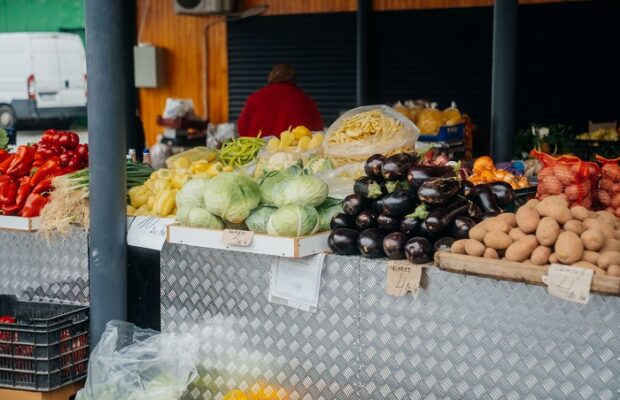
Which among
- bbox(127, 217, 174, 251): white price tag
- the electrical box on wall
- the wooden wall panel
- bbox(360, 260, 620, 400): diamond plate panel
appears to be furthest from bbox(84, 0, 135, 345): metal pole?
the electrical box on wall

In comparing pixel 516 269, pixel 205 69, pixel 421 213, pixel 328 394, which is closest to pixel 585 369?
pixel 516 269

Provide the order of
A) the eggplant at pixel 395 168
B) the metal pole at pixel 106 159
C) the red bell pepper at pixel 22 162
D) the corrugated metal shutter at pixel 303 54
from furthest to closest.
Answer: the corrugated metal shutter at pixel 303 54 → the red bell pepper at pixel 22 162 → the metal pole at pixel 106 159 → the eggplant at pixel 395 168

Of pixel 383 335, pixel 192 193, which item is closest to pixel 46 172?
pixel 192 193

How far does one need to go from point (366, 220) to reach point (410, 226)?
249 mm

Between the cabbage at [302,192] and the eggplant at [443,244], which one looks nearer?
the eggplant at [443,244]

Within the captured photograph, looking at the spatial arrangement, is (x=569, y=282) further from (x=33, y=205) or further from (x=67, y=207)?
(x=33, y=205)

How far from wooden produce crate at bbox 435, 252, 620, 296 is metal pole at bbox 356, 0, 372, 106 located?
843 centimetres

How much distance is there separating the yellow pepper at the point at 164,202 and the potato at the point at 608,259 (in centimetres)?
250

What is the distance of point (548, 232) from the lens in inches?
137

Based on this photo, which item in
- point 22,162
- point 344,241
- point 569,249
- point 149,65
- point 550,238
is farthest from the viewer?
point 149,65

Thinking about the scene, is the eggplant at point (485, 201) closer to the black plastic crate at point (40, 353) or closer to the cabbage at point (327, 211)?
the cabbage at point (327, 211)

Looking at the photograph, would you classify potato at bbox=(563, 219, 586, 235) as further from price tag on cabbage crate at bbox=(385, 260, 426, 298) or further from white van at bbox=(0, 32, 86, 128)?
white van at bbox=(0, 32, 86, 128)

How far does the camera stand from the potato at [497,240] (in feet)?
11.7

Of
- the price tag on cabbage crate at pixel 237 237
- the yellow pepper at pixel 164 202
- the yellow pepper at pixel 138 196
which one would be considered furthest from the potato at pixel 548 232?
the yellow pepper at pixel 138 196
